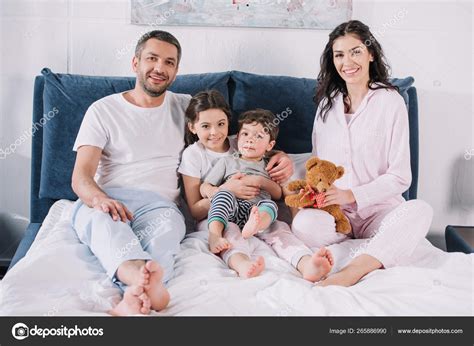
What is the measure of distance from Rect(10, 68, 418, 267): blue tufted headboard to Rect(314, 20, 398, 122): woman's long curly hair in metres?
0.14

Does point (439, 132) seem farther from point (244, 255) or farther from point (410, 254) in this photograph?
point (244, 255)

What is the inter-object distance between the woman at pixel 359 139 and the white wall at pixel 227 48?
0.42m

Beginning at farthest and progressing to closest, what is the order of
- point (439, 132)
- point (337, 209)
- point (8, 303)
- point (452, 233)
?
point (439, 132) < point (452, 233) < point (337, 209) < point (8, 303)

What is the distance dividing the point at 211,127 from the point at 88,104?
477 millimetres

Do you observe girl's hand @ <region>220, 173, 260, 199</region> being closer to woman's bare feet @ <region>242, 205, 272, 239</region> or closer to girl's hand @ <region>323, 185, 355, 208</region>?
woman's bare feet @ <region>242, 205, 272, 239</region>

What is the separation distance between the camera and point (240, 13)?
2.33 meters

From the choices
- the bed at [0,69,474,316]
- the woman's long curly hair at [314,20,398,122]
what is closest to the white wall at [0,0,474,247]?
the woman's long curly hair at [314,20,398,122]

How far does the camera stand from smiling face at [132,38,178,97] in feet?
6.29

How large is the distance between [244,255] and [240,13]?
41.6 inches

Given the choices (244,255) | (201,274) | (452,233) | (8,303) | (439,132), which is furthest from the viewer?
(439,132)

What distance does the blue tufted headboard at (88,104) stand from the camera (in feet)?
6.91

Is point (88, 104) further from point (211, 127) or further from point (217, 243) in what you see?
point (217, 243)

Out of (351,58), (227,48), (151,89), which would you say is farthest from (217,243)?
(227,48)
